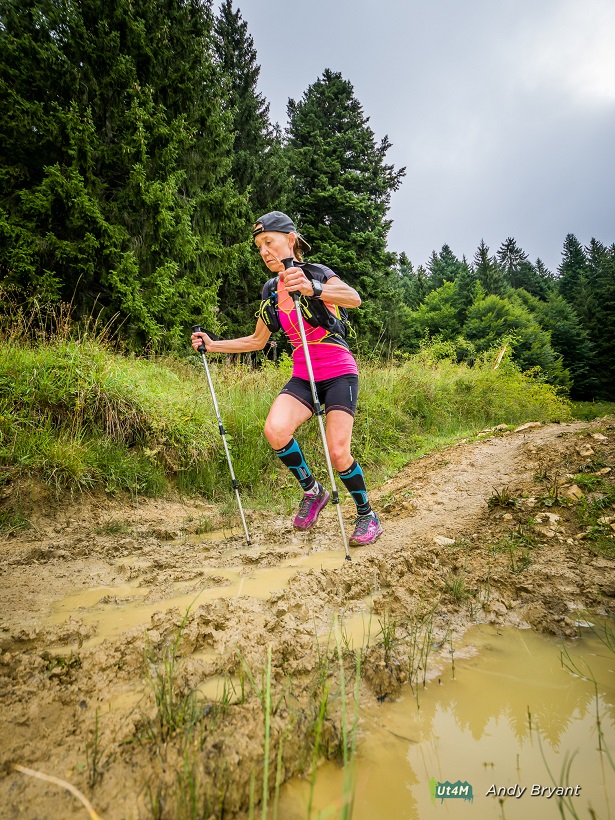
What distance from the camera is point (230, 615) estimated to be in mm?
2029

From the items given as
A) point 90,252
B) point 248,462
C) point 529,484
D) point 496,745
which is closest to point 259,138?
point 90,252

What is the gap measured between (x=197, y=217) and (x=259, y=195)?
27.5 ft

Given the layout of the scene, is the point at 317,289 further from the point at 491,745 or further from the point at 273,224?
the point at 491,745

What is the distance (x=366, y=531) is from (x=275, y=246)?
2.59 meters

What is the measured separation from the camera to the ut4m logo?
3.71ft

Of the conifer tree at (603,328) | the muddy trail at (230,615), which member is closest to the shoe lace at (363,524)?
the muddy trail at (230,615)

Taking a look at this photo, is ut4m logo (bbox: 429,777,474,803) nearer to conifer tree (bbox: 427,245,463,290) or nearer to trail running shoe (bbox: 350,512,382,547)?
trail running shoe (bbox: 350,512,382,547)

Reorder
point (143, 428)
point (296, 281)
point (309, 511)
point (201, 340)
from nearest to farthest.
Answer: point (296, 281) → point (309, 511) → point (201, 340) → point (143, 428)

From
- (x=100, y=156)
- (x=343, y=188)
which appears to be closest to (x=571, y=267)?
(x=343, y=188)

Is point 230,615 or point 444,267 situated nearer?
point 230,615

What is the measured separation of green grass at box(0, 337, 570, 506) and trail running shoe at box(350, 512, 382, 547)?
5.28ft

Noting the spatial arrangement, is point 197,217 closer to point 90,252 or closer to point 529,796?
point 90,252

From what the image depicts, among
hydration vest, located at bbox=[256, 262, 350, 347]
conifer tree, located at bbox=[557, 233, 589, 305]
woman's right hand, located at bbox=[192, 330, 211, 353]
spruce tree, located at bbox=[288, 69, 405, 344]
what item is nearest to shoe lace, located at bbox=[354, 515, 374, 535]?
hydration vest, located at bbox=[256, 262, 350, 347]

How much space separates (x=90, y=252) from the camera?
30.2ft
